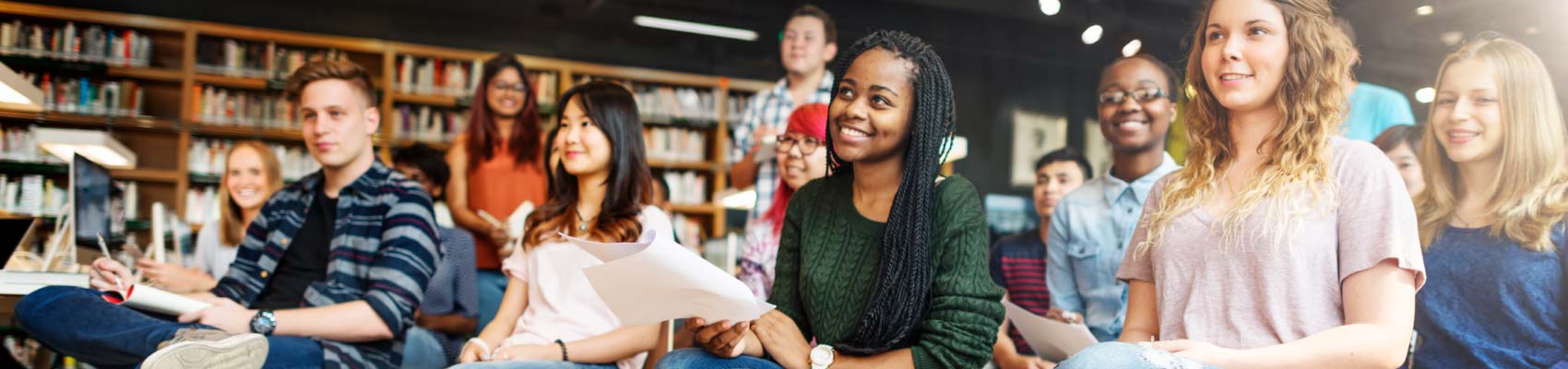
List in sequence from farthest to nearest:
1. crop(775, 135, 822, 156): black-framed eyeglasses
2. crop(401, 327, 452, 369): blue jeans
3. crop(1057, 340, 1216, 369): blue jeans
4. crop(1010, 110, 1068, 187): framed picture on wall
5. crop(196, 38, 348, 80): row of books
Answer: crop(196, 38, 348, 80): row of books, crop(1010, 110, 1068, 187): framed picture on wall, crop(401, 327, 452, 369): blue jeans, crop(775, 135, 822, 156): black-framed eyeglasses, crop(1057, 340, 1216, 369): blue jeans

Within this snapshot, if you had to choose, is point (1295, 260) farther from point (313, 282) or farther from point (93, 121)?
point (93, 121)

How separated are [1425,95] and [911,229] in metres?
1.32

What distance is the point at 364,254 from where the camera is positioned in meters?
2.56

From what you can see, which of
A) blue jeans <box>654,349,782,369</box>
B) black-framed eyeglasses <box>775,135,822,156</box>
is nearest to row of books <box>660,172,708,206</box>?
black-framed eyeglasses <box>775,135,822,156</box>

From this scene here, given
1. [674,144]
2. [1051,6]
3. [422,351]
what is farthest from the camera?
[674,144]

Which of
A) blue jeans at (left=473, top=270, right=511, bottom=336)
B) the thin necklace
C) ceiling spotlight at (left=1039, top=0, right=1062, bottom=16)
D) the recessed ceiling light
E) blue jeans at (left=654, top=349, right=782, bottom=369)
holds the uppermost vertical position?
the recessed ceiling light

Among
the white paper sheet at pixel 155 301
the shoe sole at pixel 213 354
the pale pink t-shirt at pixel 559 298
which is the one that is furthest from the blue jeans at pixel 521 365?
the white paper sheet at pixel 155 301

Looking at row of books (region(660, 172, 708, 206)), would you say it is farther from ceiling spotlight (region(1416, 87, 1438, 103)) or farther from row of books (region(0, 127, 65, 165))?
ceiling spotlight (region(1416, 87, 1438, 103))

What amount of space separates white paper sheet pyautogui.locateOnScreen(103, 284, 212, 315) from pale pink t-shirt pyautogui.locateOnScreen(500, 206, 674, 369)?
0.67 metres

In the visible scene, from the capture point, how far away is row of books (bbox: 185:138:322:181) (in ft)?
21.5

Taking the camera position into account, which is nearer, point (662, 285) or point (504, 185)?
point (662, 285)

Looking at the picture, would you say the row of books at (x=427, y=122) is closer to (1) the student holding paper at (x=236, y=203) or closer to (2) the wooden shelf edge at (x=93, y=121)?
(2) the wooden shelf edge at (x=93, y=121)

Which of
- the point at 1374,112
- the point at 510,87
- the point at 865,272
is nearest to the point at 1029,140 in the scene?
the point at 1374,112

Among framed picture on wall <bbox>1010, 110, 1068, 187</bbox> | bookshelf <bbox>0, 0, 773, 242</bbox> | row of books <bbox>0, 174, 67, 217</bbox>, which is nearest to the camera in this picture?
framed picture on wall <bbox>1010, 110, 1068, 187</bbox>
